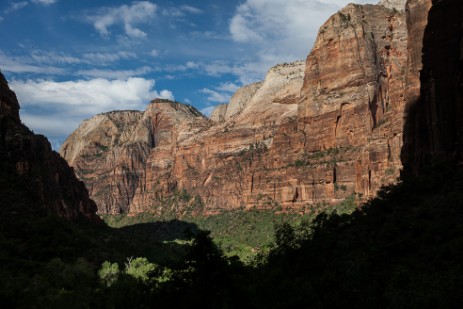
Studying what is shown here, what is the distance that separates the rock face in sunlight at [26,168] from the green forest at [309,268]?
917 cm

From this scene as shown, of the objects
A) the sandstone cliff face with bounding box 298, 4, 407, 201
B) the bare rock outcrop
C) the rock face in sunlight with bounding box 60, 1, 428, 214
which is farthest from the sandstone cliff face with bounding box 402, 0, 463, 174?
the bare rock outcrop

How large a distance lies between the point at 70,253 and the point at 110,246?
59.5 feet

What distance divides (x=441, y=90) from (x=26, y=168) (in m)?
58.7

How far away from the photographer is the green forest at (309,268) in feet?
87.9

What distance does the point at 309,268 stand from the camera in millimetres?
39375

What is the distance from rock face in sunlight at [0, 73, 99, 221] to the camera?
75688 mm

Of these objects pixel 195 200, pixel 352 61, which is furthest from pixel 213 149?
pixel 352 61

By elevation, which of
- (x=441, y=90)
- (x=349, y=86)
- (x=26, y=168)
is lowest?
(x=26, y=168)

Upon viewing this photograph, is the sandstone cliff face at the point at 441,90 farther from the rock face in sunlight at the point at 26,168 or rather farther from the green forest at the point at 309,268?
the rock face in sunlight at the point at 26,168

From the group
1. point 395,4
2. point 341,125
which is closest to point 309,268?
point 341,125

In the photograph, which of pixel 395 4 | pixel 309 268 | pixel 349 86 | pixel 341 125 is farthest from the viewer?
pixel 395 4

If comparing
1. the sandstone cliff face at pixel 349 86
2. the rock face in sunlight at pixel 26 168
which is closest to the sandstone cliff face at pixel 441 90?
the sandstone cliff face at pixel 349 86

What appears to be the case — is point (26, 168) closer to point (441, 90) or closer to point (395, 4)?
point (441, 90)

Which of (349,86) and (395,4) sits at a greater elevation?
(395,4)
